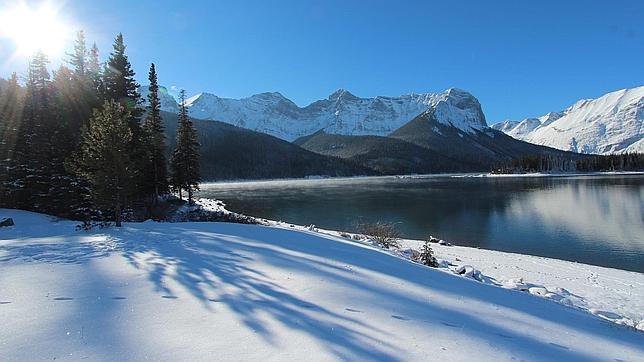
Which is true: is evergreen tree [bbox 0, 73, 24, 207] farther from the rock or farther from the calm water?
the calm water

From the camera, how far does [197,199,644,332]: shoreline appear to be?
12.6m

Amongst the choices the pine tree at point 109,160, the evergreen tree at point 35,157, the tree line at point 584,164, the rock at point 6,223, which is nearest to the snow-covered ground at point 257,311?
the pine tree at point 109,160

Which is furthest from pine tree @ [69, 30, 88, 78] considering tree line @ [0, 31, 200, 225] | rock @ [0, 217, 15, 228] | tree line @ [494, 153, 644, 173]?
tree line @ [494, 153, 644, 173]

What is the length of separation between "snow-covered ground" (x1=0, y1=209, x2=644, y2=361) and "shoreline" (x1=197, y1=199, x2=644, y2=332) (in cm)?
365

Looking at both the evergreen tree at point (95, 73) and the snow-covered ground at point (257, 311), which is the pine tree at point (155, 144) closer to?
the evergreen tree at point (95, 73)

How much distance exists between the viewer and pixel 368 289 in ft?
26.3

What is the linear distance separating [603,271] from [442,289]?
15.7m

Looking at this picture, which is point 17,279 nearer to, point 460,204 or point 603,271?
point 603,271

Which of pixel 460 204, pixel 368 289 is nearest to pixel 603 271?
pixel 368 289

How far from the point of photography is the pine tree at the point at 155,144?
37.1 meters

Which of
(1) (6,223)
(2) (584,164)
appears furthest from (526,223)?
Result: (2) (584,164)

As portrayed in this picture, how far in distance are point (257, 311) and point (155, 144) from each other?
123ft

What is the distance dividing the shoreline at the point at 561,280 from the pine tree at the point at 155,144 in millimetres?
27130

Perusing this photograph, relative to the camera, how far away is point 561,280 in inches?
664
